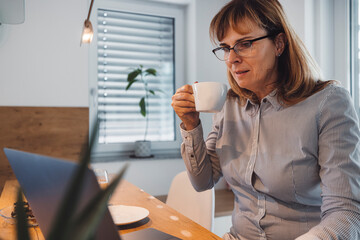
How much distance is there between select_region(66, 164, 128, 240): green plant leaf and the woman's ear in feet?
3.21

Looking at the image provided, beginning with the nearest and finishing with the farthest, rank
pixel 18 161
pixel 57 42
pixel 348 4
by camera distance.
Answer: pixel 18 161 → pixel 348 4 → pixel 57 42

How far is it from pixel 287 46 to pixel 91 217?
1.04m

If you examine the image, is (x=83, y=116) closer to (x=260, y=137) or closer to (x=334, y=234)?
(x=260, y=137)

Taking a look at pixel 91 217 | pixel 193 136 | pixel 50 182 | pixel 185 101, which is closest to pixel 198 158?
pixel 193 136

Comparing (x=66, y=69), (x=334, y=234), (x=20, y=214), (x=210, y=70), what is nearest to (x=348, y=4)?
(x=210, y=70)

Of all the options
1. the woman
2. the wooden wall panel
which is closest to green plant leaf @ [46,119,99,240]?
the woman

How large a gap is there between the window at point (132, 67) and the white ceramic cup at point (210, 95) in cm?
171

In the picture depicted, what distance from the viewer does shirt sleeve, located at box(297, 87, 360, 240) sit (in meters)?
0.77

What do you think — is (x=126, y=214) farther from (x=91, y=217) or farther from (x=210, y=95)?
(x=91, y=217)

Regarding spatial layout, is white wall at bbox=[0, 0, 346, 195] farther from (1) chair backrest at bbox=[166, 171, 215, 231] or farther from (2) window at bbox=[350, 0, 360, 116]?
(1) chair backrest at bbox=[166, 171, 215, 231]

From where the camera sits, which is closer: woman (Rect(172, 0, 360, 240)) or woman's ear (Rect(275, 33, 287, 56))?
woman (Rect(172, 0, 360, 240))

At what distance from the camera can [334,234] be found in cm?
74

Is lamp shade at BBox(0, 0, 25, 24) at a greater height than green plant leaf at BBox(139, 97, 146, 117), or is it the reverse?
lamp shade at BBox(0, 0, 25, 24)

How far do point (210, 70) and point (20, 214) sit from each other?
259 cm
